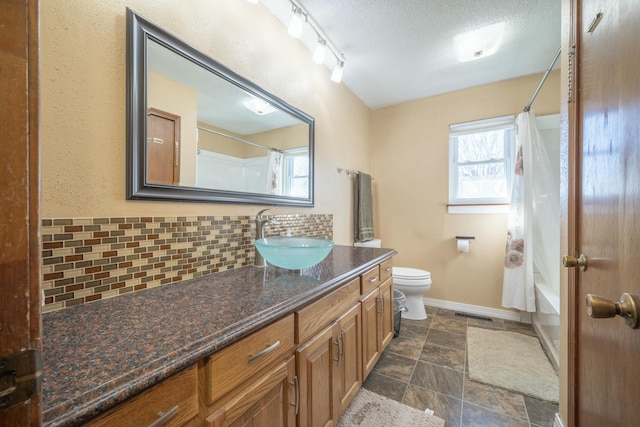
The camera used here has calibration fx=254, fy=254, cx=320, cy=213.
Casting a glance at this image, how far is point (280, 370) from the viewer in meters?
0.84

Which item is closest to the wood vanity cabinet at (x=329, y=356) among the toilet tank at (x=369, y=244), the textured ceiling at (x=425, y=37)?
the toilet tank at (x=369, y=244)

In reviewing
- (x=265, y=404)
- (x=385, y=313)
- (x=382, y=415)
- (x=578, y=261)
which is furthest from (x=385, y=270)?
(x=265, y=404)

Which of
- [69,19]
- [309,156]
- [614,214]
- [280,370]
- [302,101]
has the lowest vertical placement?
[280,370]

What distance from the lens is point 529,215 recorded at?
2.28 m

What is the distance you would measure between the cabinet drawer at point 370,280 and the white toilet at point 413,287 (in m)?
0.81

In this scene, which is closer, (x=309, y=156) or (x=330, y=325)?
(x=330, y=325)

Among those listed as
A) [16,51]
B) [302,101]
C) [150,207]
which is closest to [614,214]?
[16,51]

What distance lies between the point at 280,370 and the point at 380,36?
220cm

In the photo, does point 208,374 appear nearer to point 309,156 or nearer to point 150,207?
point 150,207

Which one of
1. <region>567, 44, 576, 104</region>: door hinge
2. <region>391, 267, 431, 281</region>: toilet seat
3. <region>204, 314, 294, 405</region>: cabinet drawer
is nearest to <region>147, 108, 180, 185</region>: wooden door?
<region>204, 314, 294, 405</region>: cabinet drawer

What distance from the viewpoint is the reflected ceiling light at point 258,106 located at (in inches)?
57.9

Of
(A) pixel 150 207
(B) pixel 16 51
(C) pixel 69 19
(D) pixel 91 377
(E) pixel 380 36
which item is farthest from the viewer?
(E) pixel 380 36

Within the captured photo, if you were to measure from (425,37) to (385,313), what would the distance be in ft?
6.74

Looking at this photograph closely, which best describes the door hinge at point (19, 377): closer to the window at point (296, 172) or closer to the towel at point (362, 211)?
the window at point (296, 172)
